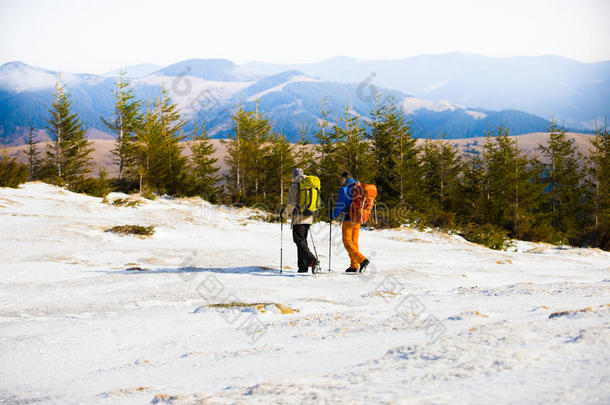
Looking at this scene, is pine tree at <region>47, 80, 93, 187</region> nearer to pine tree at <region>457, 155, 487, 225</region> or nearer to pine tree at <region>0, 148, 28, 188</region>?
pine tree at <region>0, 148, 28, 188</region>

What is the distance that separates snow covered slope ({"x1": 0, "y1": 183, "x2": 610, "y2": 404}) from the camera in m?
1.75

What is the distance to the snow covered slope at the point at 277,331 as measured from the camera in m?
1.75

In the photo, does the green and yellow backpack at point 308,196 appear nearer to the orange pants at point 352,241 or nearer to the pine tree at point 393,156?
the orange pants at point 352,241

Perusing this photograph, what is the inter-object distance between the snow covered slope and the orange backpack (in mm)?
1026

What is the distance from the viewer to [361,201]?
6.80 meters

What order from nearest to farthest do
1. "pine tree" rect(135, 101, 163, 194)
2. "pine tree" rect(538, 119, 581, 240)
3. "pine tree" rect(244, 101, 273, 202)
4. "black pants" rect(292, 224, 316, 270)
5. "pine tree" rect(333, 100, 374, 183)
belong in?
"black pants" rect(292, 224, 316, 270), "pine tree" rect(333, 100, 374, 183), "pine tree" rect(135, 101, 163, 194), "pine tree" rect(244, 101, 273, 202), "pine tree" rect(538, 119, 581, 240)

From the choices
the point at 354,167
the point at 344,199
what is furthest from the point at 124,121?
the point at 344,199

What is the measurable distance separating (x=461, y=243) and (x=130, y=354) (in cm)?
1158

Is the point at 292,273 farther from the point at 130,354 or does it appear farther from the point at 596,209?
the point at 596,209

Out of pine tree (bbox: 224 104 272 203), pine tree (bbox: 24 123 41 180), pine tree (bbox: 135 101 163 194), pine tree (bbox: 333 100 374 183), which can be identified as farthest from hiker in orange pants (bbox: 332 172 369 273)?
pine tree (bbox: 24 123 41 180)

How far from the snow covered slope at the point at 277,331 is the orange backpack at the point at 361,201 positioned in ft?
3.36

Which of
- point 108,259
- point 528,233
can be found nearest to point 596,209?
point 528,233

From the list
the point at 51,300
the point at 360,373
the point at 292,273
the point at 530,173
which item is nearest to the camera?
the point at 360,373

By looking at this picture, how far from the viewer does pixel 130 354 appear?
2.88m
